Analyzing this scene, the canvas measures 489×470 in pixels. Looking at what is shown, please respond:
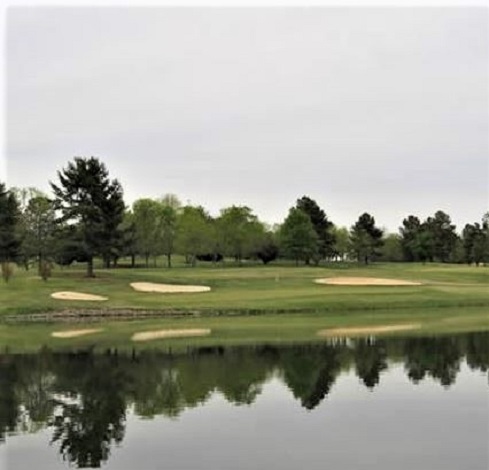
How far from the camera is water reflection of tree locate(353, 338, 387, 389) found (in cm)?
2477

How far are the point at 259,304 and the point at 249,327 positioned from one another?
10495 millimetres

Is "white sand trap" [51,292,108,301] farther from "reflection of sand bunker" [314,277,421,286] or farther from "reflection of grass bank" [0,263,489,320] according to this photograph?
"reflection of sand bunker" [314,277,421,286]

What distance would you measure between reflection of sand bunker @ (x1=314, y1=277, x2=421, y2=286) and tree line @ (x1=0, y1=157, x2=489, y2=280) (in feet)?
58.7

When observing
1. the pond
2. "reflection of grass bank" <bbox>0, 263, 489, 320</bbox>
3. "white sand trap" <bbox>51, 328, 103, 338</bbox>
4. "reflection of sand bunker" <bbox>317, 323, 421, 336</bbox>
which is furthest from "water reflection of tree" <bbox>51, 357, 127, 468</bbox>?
"reflection of grass bank" <bbox>0, 263, 489, 320</bbox>

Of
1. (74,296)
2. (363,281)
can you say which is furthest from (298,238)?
(74,296)

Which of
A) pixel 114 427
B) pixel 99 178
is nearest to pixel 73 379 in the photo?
pixel 114 427

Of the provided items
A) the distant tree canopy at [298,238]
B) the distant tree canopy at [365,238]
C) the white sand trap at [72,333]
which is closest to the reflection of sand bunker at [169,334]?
the white sand trap at [72,333]

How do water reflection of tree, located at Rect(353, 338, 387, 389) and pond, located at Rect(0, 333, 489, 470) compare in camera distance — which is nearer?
pond, located at Rect(0, 333, 489, 470)

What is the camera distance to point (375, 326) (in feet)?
134

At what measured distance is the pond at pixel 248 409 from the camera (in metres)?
15.1

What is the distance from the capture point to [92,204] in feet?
219

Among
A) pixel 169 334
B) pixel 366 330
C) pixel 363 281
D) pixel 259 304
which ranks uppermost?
pixel 363 281

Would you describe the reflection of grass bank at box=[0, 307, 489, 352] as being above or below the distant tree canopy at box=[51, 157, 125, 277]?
below

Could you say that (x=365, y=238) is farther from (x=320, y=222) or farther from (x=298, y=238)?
(x=298, y=238)
